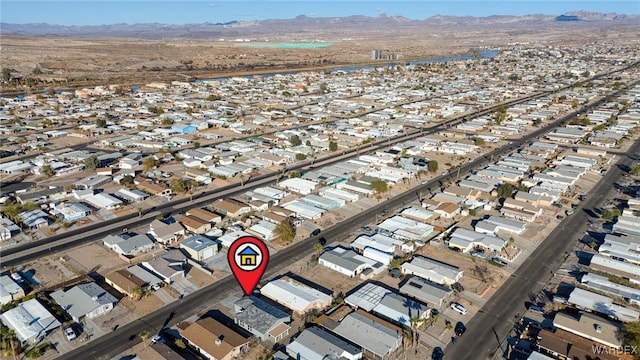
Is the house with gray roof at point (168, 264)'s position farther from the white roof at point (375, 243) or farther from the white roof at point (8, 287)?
the white roof at point (375, 243)

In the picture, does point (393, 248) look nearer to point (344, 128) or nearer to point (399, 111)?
point (344, 128)

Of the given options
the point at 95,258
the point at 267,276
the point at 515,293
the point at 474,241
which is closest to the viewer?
the point at 515,293

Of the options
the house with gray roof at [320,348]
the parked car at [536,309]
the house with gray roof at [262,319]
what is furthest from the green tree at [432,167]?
the house with gray roof at [320,348]

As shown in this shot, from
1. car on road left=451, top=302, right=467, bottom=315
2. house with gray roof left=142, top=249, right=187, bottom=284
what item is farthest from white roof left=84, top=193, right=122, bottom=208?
car on road left=451, top=302, right=467, bottom=315

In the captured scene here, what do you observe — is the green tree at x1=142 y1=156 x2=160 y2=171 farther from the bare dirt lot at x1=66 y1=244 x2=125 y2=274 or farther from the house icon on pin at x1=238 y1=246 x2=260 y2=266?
the house icon on pin at x1=238 y1=246 x2=260 y2=266

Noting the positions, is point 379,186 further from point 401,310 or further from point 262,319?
point 262,319

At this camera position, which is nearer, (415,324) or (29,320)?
(415,324)

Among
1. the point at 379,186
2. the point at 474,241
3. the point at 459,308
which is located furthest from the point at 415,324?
the point at 379,186
